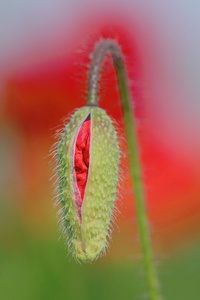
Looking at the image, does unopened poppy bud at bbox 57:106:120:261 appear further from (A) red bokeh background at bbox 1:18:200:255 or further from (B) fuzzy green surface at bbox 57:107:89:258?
(A) red bokeh background at bbox 1:18:200:255

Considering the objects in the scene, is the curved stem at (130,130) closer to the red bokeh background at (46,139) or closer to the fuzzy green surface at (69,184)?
the fuzzy green surface at (69,184)

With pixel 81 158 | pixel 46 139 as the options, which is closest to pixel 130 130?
pixel 81 158

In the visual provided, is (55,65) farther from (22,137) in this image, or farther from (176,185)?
(176,185)

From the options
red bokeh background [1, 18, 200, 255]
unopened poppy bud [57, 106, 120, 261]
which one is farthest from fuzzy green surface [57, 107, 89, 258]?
red bokeh background [1, 18, 200, 255]

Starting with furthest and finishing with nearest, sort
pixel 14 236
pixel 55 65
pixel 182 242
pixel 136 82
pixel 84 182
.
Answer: pixel 182 242, pixel 14 236, pixel 55 65, pixel 136 82, pixel 84 182

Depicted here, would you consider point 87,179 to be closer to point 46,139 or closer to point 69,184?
point 69,184

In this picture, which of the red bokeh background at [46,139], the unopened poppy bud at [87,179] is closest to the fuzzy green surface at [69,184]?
the unopened poppy bud at [87,179]

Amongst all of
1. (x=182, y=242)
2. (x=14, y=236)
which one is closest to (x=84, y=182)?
(x=14, y=236)
